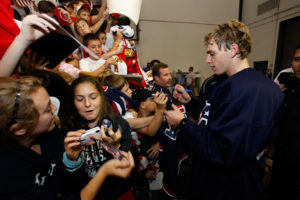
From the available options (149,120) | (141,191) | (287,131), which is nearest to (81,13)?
(149,120)

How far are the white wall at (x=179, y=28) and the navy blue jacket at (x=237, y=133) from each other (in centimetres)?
Answer: 887

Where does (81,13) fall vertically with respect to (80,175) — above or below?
above

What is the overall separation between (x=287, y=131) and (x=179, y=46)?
918 cm

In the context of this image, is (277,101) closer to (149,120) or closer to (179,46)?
(149,120)

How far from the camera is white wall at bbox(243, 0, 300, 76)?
24.0 feet

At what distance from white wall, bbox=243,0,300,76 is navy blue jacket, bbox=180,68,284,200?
346 inches

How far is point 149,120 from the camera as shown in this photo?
1.89 metres

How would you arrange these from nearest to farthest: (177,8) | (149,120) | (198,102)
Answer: (149,120)
(198,102)
(177,8)

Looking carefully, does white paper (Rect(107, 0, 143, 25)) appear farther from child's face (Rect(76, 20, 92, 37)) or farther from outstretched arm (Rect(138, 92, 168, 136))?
outstretched arm (Rect(138, 92, 168, 136))

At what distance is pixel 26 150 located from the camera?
86 cm

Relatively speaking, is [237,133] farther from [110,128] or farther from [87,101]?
[87,101]

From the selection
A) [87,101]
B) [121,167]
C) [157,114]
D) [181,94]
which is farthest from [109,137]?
[181,94]

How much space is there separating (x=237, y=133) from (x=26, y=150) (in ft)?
3.95

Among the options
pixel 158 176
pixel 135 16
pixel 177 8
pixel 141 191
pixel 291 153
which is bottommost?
pixel 141 191
